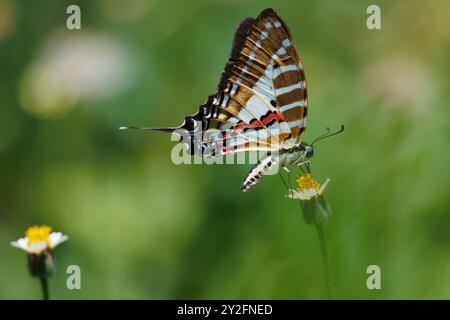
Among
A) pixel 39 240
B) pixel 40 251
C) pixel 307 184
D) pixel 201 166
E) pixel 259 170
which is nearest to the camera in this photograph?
pixel 40 251

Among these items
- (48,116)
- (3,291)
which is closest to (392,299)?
(3,291)

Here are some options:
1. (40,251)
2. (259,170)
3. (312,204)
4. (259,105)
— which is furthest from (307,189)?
(40,251)

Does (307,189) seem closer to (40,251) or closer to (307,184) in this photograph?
(307,184)

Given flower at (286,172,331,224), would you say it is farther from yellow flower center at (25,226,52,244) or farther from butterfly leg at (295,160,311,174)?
yellow flower center at (25,226,52,244)

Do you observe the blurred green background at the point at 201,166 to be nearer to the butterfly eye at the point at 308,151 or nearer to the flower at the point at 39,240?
the butterfly eye at the point at 308,151

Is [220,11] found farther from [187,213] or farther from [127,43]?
[187,213]

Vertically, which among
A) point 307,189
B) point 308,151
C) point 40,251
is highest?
point 308,151

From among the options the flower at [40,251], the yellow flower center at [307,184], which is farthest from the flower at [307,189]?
the flower at [40,251]
